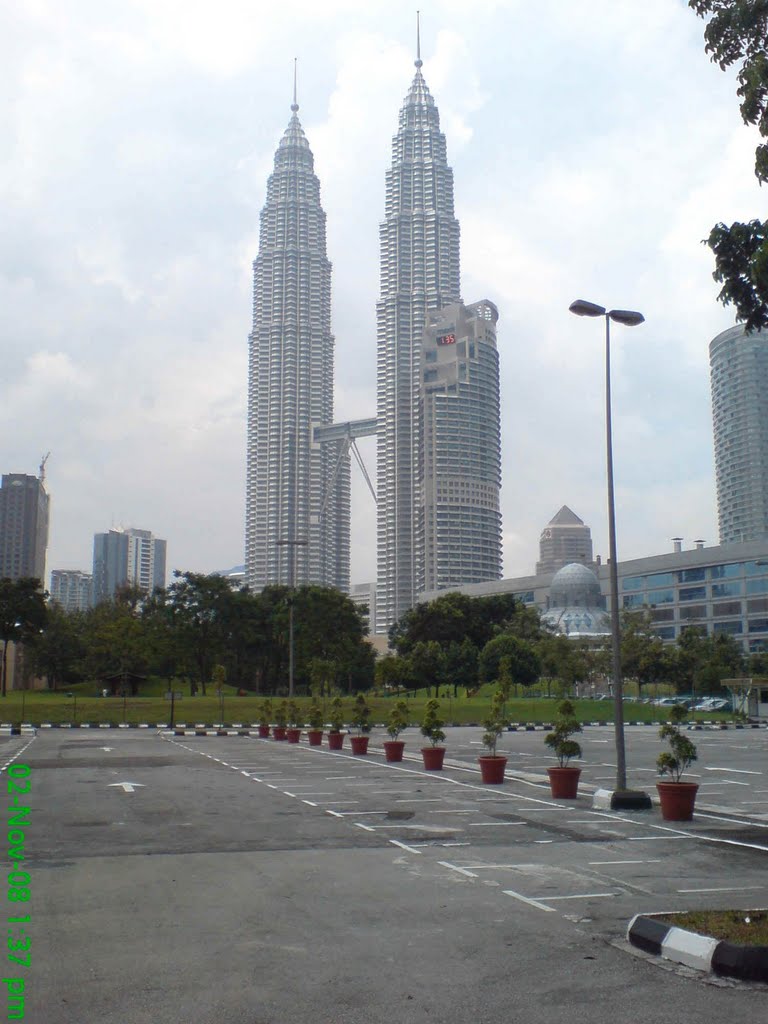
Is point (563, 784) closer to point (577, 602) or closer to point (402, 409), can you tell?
point (577, 602)

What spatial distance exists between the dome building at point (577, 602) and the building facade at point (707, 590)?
3860 millimetres

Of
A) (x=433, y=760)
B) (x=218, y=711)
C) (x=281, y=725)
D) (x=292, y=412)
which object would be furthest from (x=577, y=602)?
(x=433, y=760)

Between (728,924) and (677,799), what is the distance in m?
8.33

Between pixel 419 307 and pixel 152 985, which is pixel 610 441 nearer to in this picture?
pixel 152 985

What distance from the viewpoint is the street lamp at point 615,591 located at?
16578 mm

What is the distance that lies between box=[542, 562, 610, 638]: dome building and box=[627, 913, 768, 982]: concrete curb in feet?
381

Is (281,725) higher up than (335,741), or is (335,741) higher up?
(281,725)

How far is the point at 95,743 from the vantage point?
37.6 meters

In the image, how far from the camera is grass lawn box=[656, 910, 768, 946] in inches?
261

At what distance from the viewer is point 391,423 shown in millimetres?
178250

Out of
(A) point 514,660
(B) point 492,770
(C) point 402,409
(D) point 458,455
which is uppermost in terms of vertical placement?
(C) point 402,409

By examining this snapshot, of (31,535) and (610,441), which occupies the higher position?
(31,535)

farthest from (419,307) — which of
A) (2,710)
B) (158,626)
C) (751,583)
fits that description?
(2,710)

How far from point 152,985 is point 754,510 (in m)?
160
